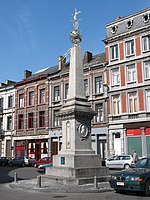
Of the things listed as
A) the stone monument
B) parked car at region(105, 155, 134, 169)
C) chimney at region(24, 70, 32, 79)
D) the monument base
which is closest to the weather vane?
the stone monument

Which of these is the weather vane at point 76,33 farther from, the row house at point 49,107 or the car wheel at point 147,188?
the row house at point 49,107

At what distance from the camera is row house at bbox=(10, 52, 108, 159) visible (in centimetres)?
3052

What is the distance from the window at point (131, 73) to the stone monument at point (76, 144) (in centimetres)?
1462

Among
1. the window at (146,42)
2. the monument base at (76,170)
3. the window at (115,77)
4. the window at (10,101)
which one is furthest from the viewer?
the window at (10,101)

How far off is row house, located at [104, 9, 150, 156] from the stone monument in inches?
553

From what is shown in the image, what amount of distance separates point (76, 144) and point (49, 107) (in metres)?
22.5

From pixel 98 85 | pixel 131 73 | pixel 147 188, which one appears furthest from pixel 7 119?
pixel 147 188

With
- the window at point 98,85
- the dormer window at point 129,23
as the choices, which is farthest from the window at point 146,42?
the window at point 98,85

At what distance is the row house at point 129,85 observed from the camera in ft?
89.2

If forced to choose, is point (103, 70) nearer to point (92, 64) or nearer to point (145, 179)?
point (92, 64)

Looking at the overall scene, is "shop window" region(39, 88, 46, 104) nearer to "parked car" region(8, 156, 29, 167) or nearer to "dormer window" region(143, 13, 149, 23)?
"parked car" region(8, 156, 29, 167)

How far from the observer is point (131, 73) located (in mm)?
28734

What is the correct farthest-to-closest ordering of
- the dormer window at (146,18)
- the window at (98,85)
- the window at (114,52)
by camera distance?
the window at (98,85) → the window at (114,52) → the dormer window at (146,18)

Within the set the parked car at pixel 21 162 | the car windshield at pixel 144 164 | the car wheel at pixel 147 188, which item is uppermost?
the car windshield at pixel 144 164
